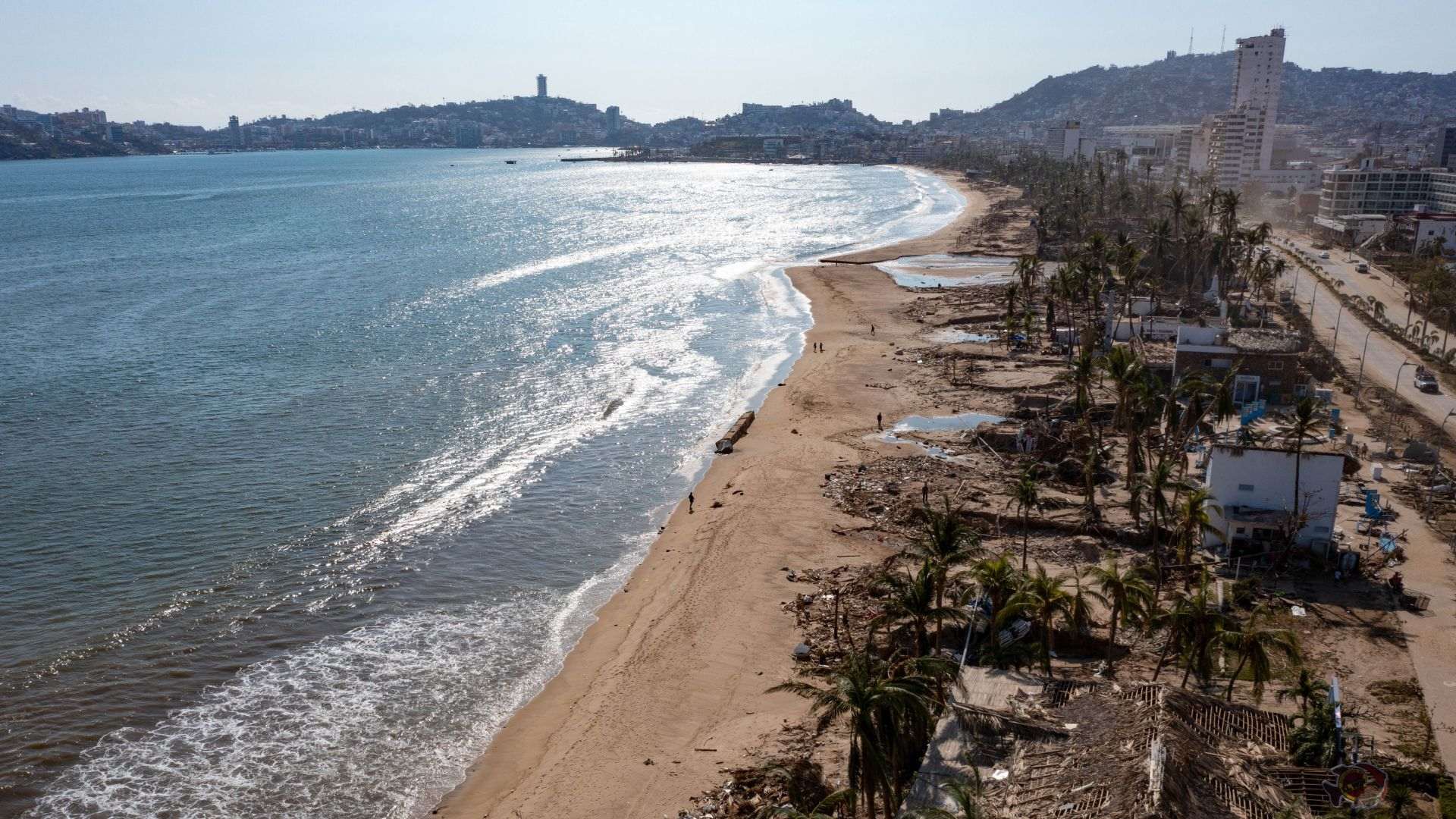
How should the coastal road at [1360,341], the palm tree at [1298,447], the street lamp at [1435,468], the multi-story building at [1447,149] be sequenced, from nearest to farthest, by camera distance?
the palm tree at [1298,447] → the street lamp at [1435,468] → the coastal road at [1360,341] → the multi-story building at [1447,149]

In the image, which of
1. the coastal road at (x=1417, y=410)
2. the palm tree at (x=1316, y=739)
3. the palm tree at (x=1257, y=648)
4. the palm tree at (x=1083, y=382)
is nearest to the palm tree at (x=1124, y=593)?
the palm tree at (x=1257, y=648)

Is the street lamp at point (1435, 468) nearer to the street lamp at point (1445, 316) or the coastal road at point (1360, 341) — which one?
the coastal road at point (1360, 341)

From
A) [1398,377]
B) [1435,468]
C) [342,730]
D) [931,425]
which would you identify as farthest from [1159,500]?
[1398,377]

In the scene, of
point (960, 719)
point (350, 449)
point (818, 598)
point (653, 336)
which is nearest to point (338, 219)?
point (653, 336)

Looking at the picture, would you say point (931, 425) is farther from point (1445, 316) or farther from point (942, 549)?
point (1445, 316)

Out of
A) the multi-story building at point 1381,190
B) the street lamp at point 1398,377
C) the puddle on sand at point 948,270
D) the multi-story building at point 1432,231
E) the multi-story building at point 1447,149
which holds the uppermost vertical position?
the multi-story building at point 1447,149

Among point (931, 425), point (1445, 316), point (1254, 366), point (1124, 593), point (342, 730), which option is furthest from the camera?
point (1445, 316)
